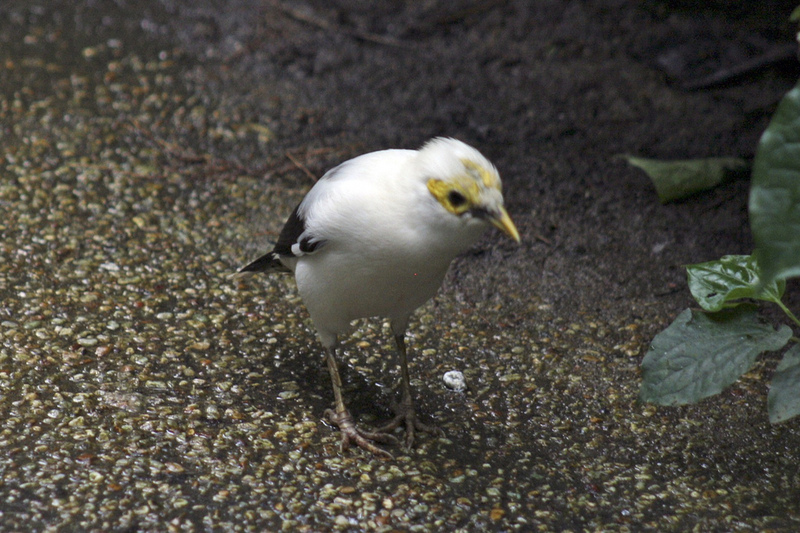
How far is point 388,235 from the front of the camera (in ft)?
9.35

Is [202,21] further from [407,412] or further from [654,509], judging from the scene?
[654,509]

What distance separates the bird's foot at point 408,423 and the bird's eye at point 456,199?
98cm

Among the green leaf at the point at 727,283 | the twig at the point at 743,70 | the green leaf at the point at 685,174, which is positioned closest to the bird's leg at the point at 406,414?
the green leaf at the point at 727,283

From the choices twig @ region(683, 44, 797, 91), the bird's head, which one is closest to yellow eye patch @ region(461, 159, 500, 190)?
the bird's head

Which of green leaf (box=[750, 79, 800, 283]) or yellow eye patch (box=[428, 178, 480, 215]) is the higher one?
green leaf (box=[750, 79, 800, 283])

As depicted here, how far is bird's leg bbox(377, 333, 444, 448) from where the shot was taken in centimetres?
330

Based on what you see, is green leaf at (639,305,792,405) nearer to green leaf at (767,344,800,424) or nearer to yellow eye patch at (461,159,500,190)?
green leaf at (767,344,800,424)

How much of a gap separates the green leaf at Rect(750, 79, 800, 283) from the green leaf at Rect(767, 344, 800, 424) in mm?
603

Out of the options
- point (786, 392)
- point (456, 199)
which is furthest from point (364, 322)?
point (786, 392)

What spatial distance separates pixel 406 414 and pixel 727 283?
1311mm

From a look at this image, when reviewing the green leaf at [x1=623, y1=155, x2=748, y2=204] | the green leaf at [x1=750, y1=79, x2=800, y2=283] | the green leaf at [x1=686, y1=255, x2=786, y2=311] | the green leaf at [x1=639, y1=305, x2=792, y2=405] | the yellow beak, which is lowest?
the green leaf at [x1=623, y1=155, x2=748, y2=204]

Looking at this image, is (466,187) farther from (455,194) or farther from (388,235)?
(388,235)

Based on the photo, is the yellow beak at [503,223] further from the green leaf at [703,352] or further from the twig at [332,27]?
the twig at [332,27]

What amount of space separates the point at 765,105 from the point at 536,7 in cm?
194
